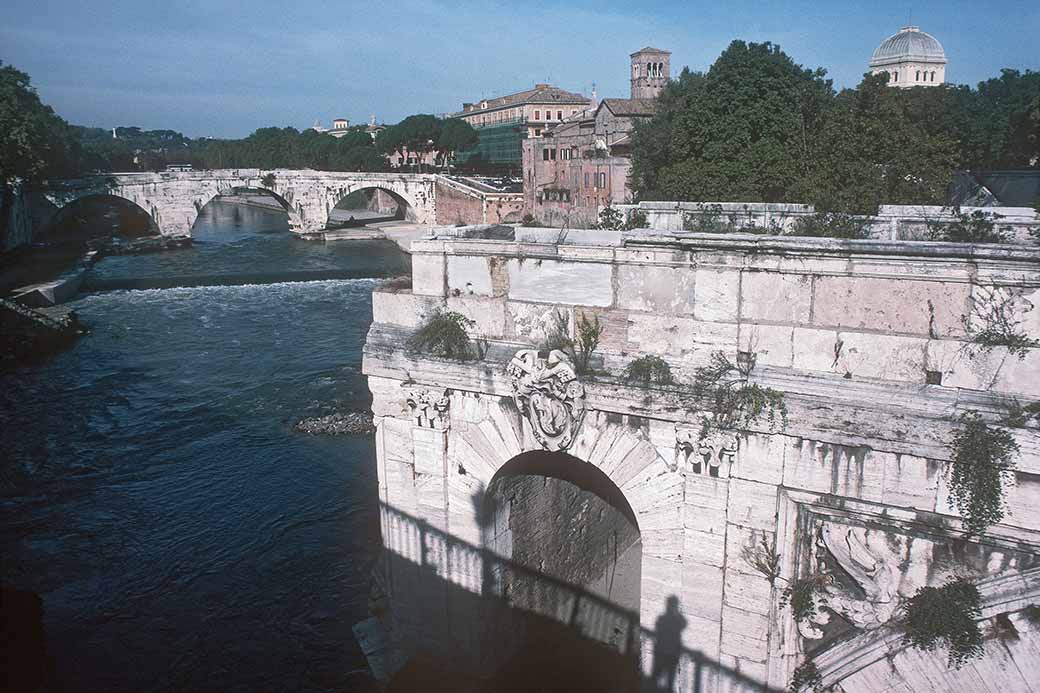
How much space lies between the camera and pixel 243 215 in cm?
7506

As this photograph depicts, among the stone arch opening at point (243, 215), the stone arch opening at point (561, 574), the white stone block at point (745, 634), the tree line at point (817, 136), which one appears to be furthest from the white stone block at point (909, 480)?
the stone arch opening at point (243, 215)

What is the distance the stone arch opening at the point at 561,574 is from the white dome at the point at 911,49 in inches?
2687

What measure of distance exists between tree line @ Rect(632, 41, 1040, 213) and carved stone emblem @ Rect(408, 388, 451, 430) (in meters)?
6.09

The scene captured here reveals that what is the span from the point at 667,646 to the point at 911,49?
72.4m

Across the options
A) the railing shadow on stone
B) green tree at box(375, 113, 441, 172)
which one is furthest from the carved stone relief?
green tree at box(375, 113, 441, 172)

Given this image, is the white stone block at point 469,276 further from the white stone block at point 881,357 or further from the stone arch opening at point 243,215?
the stone arch opening at point 243,215

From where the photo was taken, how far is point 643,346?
6379 mm

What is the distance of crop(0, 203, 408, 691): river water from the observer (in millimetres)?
10234

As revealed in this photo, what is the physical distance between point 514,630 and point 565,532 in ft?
4.39

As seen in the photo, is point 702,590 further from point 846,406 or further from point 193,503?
point 193,503

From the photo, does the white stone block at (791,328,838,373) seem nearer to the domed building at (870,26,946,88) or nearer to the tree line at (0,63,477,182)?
the tree line at (0,63,477,182)

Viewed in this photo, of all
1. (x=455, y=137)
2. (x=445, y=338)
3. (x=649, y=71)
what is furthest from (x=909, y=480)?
(x=455, y=137)

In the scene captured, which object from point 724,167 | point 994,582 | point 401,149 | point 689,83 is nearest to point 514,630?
point 994,582

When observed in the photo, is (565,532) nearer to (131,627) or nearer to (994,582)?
(994,582)
